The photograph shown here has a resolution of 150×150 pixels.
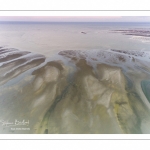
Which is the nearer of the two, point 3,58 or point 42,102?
point 42,102

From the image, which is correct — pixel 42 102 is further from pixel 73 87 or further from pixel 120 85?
pixel 120 85
